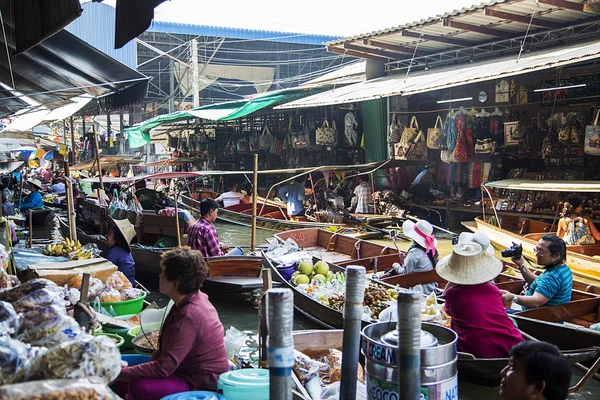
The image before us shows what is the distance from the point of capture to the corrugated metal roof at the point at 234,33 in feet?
77.1

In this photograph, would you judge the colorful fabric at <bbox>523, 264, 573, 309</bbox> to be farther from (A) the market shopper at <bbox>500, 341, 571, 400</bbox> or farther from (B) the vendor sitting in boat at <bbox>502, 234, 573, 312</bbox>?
(A) the market shopper at <bbox>500, 341, 571, 400</bbox>

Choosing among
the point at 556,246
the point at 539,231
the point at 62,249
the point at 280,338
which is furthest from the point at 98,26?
the point at 280,338

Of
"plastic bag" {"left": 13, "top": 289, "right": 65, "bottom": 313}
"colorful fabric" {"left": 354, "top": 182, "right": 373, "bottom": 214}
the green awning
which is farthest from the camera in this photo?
the green awning

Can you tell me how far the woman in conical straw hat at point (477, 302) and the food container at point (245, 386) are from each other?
5.45 feet

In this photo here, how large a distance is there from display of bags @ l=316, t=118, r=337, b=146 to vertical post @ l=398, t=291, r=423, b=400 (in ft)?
46.1

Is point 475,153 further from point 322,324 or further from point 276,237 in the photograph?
point 322,324

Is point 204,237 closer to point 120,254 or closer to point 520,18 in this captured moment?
point 120,254

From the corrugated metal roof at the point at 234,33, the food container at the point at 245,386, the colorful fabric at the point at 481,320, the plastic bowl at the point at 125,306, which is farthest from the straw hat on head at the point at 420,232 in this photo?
the corrugated metal roof at the point at 234,33

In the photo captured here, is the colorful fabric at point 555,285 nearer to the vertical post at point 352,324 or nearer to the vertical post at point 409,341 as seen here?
the vertical post at point 352,324

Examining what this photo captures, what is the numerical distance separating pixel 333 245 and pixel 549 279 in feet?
16.6

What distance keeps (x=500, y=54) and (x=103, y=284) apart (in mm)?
10292

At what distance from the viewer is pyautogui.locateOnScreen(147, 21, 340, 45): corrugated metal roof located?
23492mm

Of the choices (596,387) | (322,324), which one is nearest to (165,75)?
(322,324)

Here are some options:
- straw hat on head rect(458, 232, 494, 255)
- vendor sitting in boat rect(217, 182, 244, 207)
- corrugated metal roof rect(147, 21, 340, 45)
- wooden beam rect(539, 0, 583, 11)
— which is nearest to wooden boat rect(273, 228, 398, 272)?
straw hat on head rect(458, 232, 494, 255)
